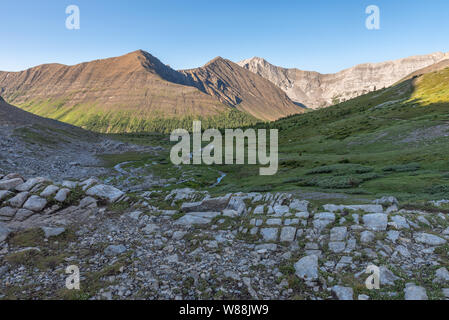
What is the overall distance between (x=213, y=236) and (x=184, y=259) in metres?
2.95

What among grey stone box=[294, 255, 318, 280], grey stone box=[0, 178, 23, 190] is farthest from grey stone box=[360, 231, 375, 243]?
grey stone box=[0, 178, 23, 190]

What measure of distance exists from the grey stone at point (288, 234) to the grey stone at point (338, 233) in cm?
223

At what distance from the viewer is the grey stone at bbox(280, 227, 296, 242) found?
1430 centimetres

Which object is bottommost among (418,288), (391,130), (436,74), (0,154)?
(418,288)

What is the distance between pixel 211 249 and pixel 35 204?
565 inches

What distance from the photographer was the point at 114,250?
45.2 feet

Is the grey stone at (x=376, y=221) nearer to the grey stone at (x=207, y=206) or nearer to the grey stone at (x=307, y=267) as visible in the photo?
the grey stone at (x=307, y=267)

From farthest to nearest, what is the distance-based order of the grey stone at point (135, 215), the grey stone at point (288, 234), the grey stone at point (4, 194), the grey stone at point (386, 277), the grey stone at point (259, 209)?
1. the grey stone at point (259, 209)
2. the grey stone at point (135, 215)
3. the grey stone at point (4, 194)
4. the grey stone at point (288, 234)
5. the grey stone at point (386, 277)

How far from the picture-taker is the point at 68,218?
17.2m

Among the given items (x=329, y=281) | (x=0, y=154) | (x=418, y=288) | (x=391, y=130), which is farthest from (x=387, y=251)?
(x=391, y=130)

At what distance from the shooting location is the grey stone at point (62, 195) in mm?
18672

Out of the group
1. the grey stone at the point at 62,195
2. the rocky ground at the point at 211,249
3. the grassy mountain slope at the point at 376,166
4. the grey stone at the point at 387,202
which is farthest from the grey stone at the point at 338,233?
the grey stone at the point at 62,195

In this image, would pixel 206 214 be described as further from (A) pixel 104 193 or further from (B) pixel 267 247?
(A) pixel 104 193
